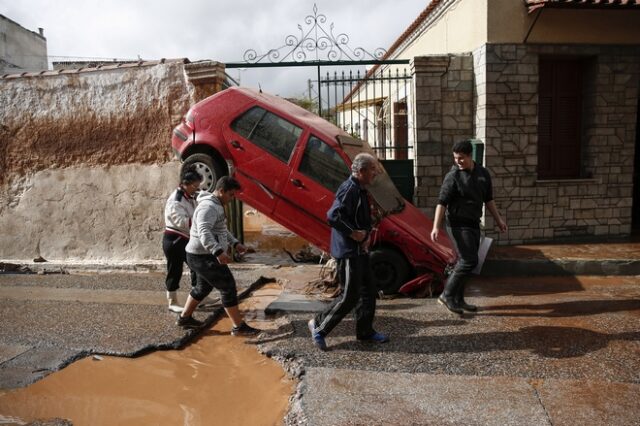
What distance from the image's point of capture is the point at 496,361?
13.4 ft

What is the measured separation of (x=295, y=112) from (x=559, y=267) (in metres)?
4.35

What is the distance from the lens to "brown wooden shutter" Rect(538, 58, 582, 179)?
878 cm

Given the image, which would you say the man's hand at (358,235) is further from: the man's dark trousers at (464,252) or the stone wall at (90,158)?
the stone wall at (90,158)

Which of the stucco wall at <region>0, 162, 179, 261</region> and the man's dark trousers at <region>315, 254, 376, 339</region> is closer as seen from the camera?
the man's dark trousers at <region>315, 254, 376, 339</region>

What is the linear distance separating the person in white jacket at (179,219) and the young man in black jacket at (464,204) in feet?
8.55

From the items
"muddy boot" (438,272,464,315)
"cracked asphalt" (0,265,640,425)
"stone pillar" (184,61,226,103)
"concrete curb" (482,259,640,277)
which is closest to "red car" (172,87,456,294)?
"cracked asphalt" (0,265,640,425)

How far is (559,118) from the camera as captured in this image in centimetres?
886

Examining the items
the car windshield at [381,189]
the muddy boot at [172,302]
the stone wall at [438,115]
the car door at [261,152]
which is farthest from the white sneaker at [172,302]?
the stone wall at [438,115]

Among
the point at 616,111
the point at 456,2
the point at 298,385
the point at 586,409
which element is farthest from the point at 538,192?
the point at 298,385

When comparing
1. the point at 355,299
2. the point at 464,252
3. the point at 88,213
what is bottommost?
the point at 355,299

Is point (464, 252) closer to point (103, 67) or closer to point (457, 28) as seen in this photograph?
point (457, 28)

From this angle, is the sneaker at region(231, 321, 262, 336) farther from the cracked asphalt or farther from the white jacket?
the white jacket

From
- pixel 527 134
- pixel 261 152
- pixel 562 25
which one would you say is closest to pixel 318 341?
pixel 261 152

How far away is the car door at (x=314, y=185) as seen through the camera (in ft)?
20.4
